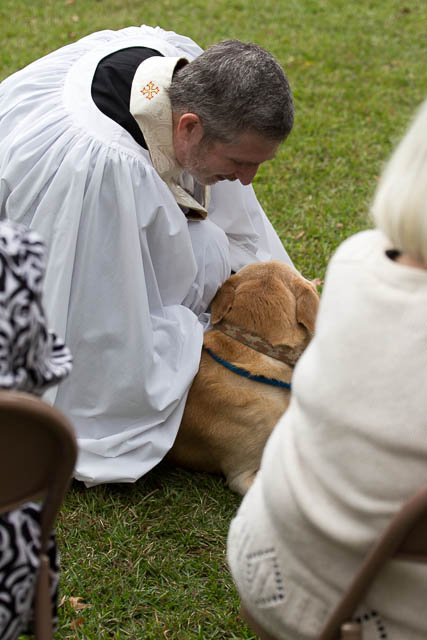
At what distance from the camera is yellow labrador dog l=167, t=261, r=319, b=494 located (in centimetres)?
316

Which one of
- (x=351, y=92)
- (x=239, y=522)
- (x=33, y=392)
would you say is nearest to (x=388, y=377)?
(x=239, y=522)

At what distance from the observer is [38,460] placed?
1.60 meters

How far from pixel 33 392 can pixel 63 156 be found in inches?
71.1

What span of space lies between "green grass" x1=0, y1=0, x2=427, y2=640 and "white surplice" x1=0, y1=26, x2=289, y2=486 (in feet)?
0.80

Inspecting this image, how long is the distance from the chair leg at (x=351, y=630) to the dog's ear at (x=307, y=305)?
165cm

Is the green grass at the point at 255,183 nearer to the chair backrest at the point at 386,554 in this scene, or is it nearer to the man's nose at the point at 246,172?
the chair backrest at the point at 386,554

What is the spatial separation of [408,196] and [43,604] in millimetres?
1188

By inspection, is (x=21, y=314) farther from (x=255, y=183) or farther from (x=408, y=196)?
(x=255, y=183)

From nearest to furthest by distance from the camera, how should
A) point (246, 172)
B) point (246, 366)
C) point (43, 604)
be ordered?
point (43, 604)
point (246, 366)
point (246, 172)

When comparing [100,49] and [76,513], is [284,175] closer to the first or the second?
[100,49]

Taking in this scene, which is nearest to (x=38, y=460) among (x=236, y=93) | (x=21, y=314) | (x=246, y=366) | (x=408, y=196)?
(x=21, y=314)

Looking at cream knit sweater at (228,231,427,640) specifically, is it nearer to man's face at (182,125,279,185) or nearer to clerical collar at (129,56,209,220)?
man's face at (182,125,279,185)

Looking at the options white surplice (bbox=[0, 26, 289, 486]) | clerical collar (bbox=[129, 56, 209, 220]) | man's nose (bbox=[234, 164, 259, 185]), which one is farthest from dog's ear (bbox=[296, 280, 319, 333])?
clerical collar (bbox=[129, 56, 209, 220])

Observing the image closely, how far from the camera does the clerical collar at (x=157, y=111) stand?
3.29 m
